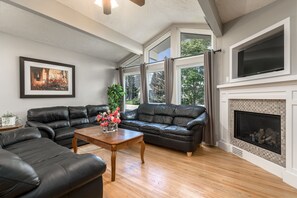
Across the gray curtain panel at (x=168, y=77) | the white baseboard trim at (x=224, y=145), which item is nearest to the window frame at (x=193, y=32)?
the gray curtain panel at (x=168, y=77)

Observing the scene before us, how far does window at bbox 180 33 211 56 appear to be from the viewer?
13.4ft

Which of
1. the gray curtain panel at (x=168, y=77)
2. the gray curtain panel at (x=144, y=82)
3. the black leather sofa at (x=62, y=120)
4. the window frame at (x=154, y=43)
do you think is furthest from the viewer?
the gray curtain panel at (x=144, y=82)

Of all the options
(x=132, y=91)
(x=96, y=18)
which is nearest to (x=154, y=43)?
(x=132, y=91)

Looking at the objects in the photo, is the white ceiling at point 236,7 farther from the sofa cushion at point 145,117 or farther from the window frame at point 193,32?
the sofa cushion at point 145,117

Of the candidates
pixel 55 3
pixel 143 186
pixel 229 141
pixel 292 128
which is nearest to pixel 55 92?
pixel 55 3

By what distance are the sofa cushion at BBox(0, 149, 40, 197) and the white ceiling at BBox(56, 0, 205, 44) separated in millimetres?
2898

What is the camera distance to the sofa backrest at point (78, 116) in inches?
162

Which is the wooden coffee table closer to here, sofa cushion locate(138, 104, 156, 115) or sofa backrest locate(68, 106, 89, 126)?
sofa backrest locate(68, 106, 89, 126)

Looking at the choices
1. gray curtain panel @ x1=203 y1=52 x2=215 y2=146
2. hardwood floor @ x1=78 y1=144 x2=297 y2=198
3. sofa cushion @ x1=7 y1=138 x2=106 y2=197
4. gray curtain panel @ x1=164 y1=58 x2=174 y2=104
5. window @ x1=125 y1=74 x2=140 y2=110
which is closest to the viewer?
sofa cushion @ x1=7 y1=138 x2=106 y2=197

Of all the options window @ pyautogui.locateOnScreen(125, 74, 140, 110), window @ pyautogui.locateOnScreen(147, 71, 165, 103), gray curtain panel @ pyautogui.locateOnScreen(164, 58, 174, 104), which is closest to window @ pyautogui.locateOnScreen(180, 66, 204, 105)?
gray curtain panel @ pyautogui.locateOnScreen(164, 58, 174, 104)

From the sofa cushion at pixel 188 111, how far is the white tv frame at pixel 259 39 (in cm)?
96

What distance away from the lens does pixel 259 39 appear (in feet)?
8.98

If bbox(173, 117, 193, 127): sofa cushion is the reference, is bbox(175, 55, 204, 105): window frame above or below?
above

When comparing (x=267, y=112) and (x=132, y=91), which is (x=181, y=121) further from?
(x=132, y=91)
